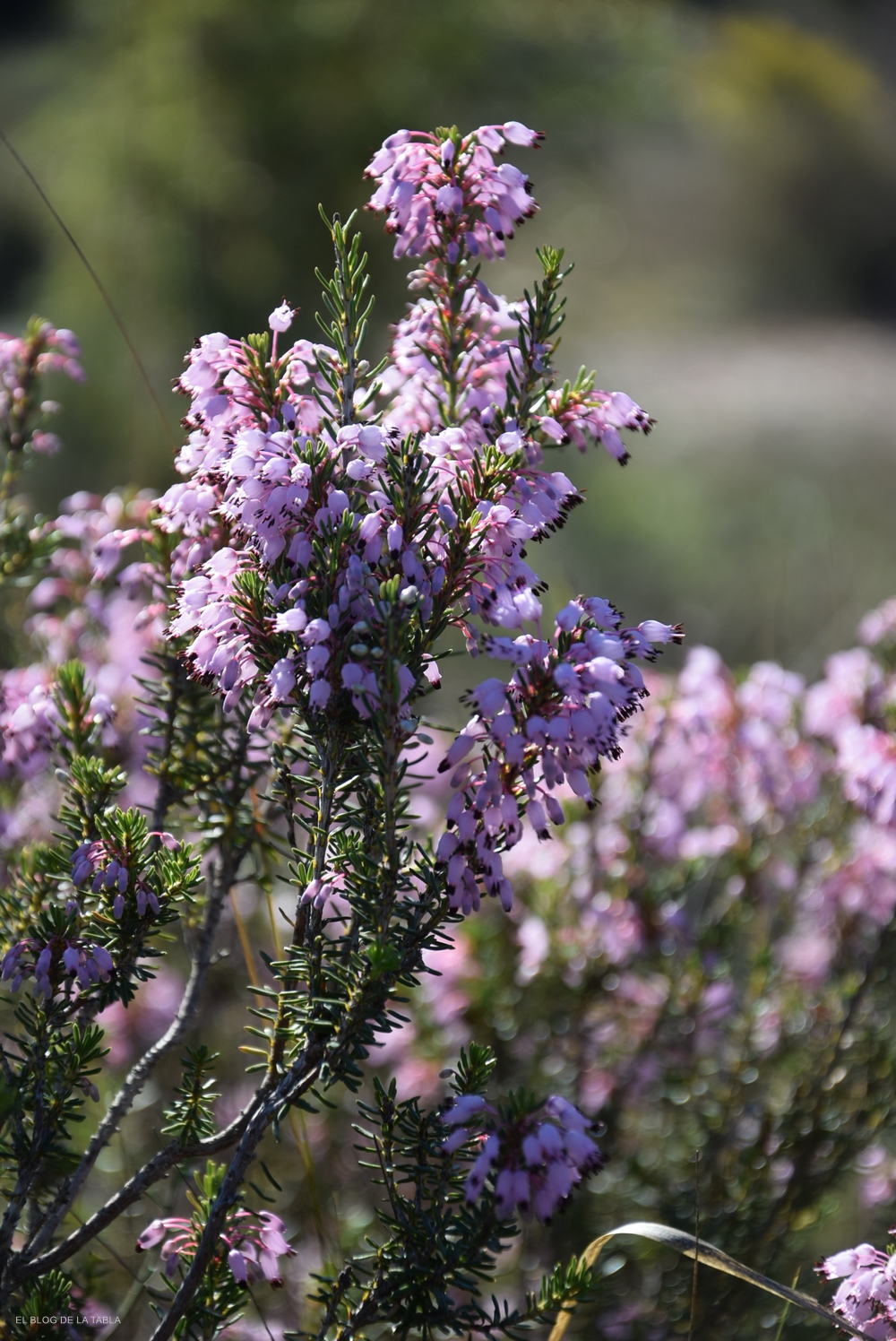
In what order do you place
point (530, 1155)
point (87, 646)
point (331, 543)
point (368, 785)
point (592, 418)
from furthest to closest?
point (87, 646)
point (592, 418)
point (368, 785)
point (331, 543)
point (530, 1155)

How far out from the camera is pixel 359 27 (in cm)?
1817

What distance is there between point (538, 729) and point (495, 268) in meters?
22.3

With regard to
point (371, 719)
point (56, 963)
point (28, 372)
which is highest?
point (28, 372)

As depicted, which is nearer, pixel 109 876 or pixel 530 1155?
pixel 530 1155

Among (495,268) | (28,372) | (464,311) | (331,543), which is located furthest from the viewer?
(495,268)

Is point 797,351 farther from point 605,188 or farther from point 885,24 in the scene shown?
point 885,24

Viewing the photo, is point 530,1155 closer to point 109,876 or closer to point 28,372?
point 109,876

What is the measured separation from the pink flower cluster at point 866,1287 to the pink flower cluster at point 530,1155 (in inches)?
20.6

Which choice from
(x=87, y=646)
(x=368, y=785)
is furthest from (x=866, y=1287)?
(x=87, y=646)

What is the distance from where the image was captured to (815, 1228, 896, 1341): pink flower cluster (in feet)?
5.39

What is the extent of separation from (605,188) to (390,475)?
32.2 m

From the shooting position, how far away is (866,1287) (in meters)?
1.64

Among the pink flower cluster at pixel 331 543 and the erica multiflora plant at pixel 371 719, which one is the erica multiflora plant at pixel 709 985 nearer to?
the erica multiflora plant at pixel 371 719


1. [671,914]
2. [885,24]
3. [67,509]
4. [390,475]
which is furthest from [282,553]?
[885,24]
